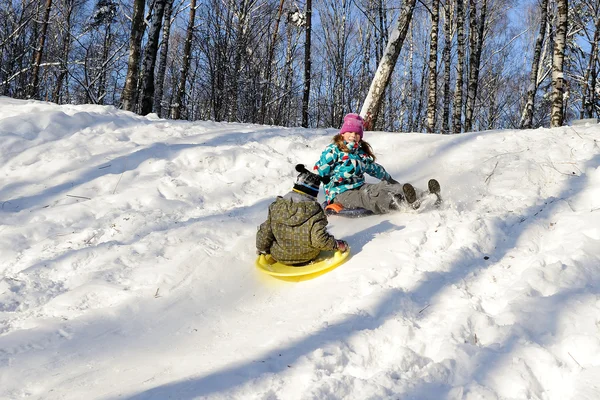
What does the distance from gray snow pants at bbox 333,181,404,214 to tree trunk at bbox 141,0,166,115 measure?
652cm

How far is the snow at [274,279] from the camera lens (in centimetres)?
233

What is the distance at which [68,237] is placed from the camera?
4.36 m

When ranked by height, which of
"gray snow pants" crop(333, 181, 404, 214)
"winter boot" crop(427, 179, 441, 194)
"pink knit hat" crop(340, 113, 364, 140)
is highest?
"pink knit hat" crop(340, 113, 364, 140)

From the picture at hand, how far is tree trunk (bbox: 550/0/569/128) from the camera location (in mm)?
7824

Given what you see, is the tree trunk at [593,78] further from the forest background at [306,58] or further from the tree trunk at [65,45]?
the tree trunk at [65,45]

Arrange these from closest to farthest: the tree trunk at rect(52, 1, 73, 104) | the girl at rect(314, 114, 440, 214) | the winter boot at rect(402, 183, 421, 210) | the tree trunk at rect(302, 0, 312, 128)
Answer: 1. the winter boot at rect(402, 183, 421, 210)
2. the girl at rect(314, 114, 440, 214)
3. the tree trunk at rect(302, 0, 312, 128)
4. the tree trunk at rect(52, 1, 73, 104)

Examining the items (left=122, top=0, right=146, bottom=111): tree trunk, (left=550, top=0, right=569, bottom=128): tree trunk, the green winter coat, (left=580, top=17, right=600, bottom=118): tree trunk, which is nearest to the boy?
the green winter coat

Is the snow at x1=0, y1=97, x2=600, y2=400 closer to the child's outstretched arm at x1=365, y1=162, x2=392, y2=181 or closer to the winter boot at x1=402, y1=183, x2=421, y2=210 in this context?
the winter boot at x1=402, y1=183, x2=421, y2=210

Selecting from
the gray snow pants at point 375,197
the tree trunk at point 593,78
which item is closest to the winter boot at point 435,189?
the gray snow pants at point 375,197

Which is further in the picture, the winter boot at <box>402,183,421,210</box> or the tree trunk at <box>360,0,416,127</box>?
the tree trunk at <box>360,0,416,127</box>

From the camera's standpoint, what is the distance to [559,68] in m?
7.85

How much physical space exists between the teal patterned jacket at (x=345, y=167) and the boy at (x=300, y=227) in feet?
3.25

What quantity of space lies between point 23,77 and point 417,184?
21827 mm

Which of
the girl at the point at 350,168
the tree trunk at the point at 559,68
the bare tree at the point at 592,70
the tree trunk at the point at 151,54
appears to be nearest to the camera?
the girl at the point at 350,168
